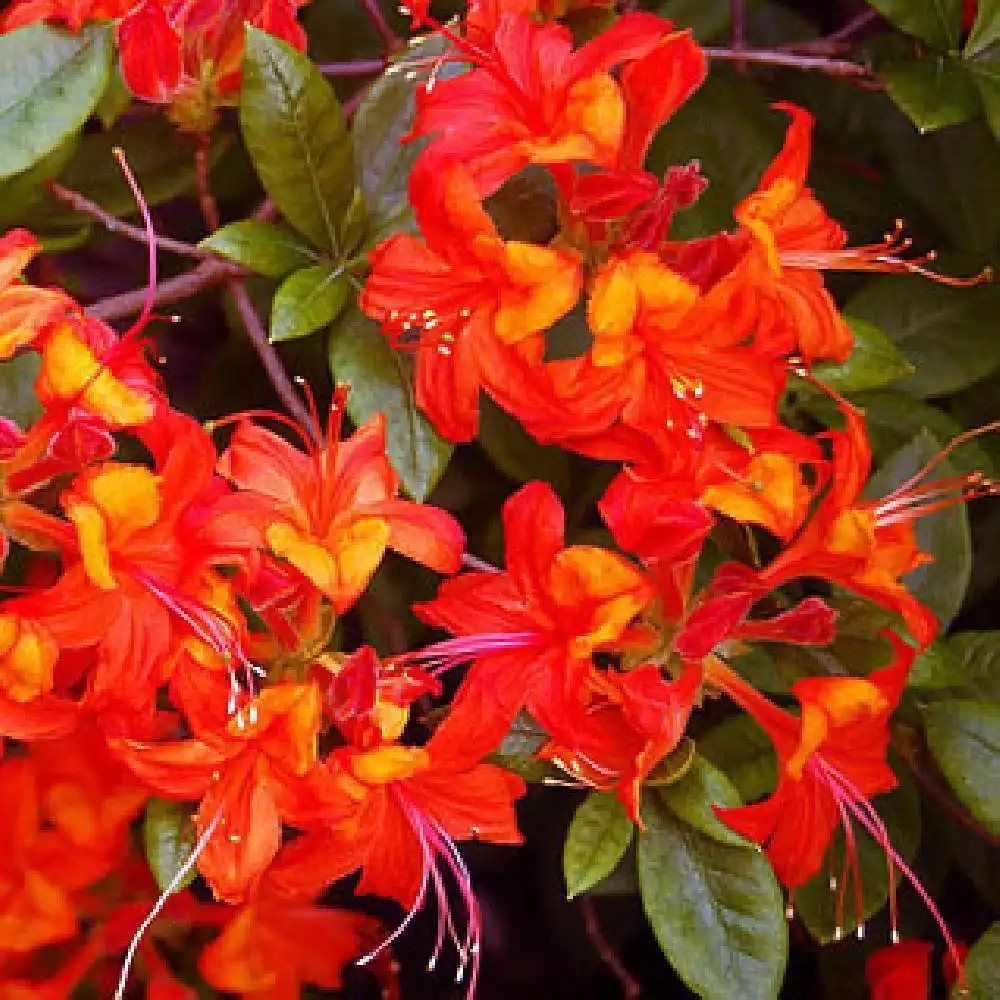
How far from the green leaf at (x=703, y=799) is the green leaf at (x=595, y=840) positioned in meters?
0.03

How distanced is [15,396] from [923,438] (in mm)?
650

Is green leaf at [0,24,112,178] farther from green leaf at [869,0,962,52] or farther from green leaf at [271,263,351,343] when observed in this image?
green leaf at [869,0,962,52]

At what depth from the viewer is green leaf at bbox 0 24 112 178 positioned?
952mm

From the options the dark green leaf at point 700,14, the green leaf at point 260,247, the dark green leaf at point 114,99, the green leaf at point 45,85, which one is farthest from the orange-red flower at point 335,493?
the dark green leaf at point 700,14

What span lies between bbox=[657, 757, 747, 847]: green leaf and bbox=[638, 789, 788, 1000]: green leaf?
0.02m

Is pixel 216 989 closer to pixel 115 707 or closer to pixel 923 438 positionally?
pixel 115 707

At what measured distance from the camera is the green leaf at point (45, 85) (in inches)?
37.5

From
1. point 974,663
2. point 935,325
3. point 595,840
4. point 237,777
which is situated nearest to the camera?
point 237,777

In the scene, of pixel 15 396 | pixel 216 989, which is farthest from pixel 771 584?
pixel 216 989

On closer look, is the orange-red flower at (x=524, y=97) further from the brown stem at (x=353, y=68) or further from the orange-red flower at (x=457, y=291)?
the brown stem at (x=353, y=68)

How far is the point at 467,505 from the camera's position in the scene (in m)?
1.22

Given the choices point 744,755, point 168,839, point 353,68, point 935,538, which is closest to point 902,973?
point 744,755

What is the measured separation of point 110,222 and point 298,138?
14 centimetres

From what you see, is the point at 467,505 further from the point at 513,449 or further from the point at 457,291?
the point at 457,291
